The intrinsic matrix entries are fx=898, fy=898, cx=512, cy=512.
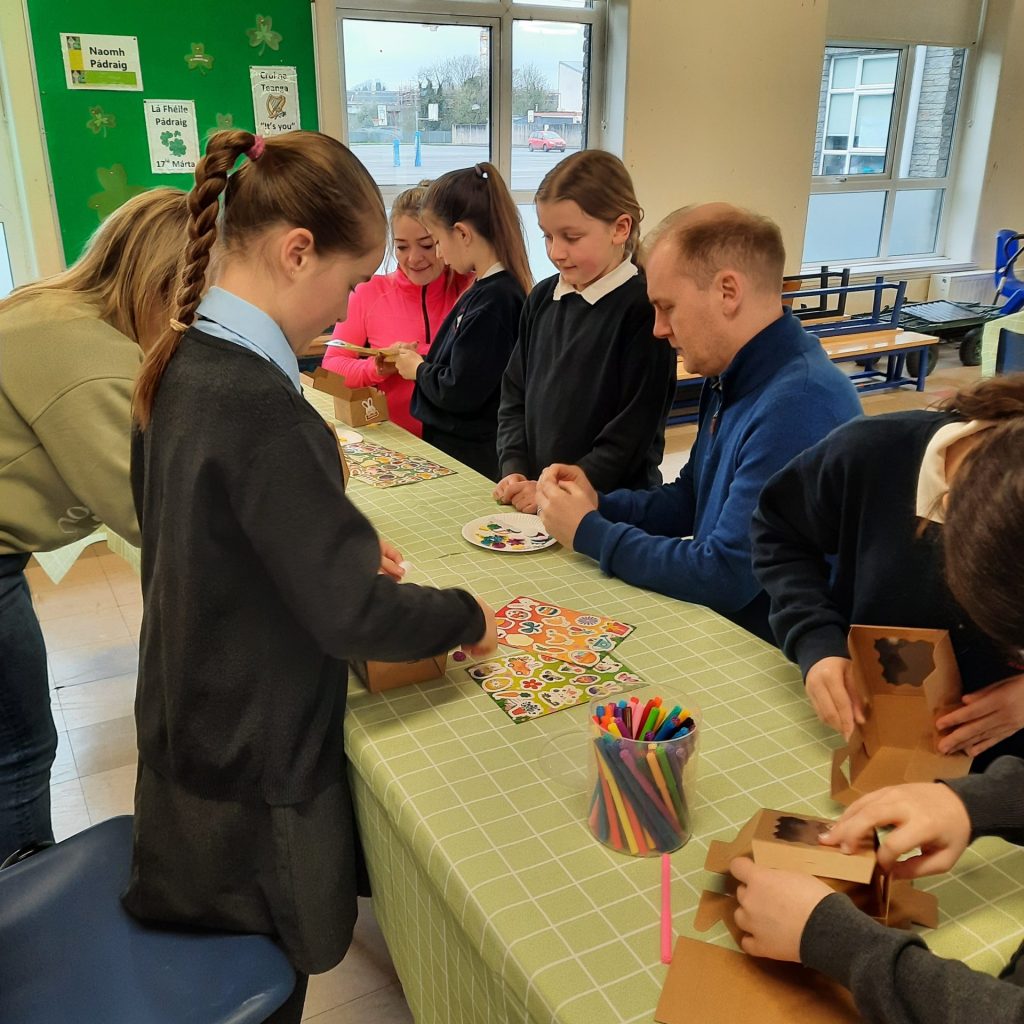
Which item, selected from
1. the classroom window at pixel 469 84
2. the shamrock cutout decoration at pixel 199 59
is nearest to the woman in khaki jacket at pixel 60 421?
the shamrock cutout decoration at pixel 199 59

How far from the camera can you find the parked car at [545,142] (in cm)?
522

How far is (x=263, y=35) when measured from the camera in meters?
3.92

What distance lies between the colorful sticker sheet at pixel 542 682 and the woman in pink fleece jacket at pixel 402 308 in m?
1.49

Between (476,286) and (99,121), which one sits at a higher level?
(99,121)

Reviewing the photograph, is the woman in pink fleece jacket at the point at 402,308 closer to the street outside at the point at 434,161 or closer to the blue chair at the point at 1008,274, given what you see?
the street outside at the point at 434,161

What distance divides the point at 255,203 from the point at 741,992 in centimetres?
88

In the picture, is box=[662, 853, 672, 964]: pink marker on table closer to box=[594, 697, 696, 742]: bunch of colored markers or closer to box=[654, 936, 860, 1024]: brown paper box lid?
box=[654, 936, 860, 1024]: brown paper box lid

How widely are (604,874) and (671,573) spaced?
63cm

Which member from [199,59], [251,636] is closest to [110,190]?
[199,59]

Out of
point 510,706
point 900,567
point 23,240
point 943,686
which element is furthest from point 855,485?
point 23,240

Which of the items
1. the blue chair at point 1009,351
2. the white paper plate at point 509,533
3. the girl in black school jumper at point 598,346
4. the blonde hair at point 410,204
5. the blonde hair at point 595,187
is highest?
the blonde hair at point 595,187

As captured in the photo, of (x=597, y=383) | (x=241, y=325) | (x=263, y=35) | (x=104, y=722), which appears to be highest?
(x=263, y=35)

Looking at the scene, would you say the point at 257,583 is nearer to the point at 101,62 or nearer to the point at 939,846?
the point at 939,846

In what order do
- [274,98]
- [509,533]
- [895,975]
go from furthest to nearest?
1. [274,98]
2. [509,533]
3. [895,975]
